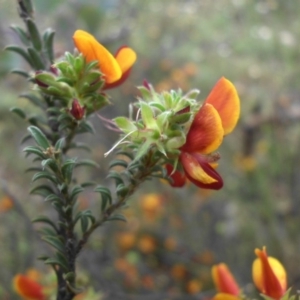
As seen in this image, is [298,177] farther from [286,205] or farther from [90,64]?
[90,64]

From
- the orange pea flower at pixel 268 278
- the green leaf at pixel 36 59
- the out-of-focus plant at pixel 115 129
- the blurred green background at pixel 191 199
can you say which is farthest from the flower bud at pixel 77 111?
the blurred green background at pixel 191 199

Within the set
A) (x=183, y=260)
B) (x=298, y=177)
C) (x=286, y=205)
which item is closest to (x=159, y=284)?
(x=183, y=260)

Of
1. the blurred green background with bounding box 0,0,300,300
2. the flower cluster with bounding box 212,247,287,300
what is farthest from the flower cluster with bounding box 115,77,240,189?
the blurred green background with bounding box 0,0,300,300

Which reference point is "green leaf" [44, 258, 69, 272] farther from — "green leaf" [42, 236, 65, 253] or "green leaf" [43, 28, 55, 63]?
"green leaf" [43, 28, 55, 63]

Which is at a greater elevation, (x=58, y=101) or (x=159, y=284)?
(x=58, y=101)

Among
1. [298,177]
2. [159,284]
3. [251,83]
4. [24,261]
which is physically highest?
[251,83]

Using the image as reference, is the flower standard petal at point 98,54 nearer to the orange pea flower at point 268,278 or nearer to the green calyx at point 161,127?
the green calyx at point 161,127

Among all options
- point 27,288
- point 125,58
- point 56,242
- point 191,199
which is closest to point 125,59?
point 125,58
